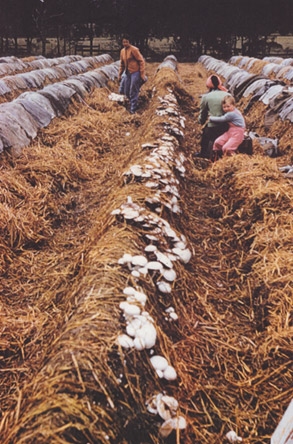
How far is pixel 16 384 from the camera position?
2.06 meters

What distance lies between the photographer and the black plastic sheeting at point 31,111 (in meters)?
5.20

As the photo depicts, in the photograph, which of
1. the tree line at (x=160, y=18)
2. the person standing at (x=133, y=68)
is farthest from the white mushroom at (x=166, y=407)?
the tree line at (x=160, y=18)

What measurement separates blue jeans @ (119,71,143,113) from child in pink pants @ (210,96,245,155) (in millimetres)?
4060

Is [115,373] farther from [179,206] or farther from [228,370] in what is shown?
[179,206]

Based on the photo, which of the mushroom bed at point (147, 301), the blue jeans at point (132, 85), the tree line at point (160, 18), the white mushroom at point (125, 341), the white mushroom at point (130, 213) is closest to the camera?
the mushroom bed at point (147, 301)

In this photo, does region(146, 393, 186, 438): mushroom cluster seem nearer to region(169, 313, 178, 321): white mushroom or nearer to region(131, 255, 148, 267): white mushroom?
region(169, 313, 178, 321): white mushroom

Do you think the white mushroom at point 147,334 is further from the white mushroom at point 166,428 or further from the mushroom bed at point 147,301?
the white mushroom at point 166,428

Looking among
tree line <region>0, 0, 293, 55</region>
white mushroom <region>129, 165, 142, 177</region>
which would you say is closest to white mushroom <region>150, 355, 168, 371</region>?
white mushroom <region>129, 165, 142, 177</region>

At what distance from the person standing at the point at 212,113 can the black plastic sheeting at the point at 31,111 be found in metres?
2.97

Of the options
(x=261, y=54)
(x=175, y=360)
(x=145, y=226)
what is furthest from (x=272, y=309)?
(x=261, y=54)

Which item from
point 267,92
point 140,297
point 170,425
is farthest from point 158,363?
point 267,92

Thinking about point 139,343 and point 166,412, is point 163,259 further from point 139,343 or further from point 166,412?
point 166,412

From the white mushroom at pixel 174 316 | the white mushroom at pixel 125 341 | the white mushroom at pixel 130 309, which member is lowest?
the white mushroom at pixel 174 316

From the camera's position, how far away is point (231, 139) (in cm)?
521
